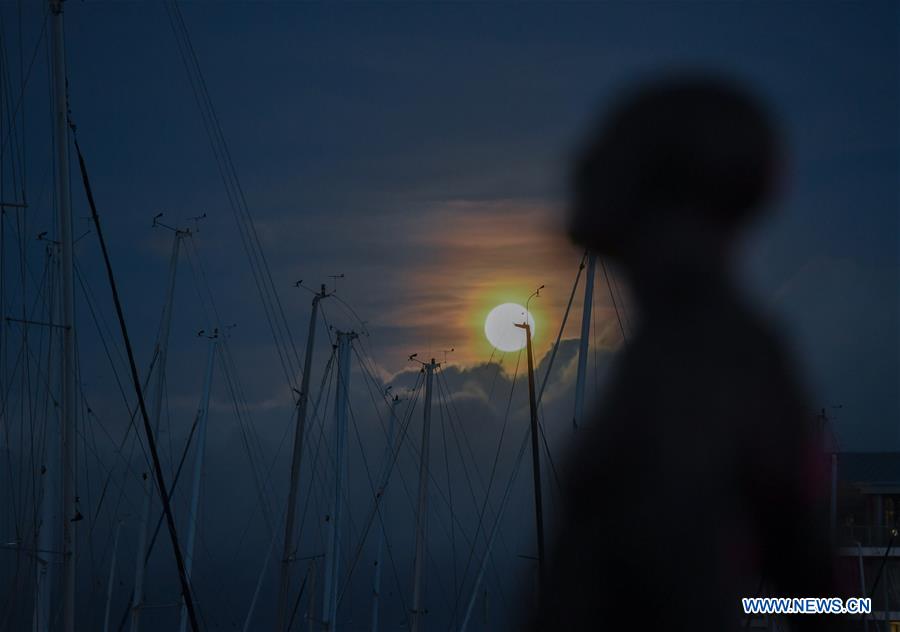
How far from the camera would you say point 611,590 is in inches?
54.2

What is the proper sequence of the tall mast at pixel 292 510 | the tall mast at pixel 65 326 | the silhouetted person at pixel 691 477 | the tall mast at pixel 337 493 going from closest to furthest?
the silhouetted person at pixel 691 477 < the tall mast at pixel 65 326 < the tall mast at pixel 292 510 < the tall mast at pixel 337 493

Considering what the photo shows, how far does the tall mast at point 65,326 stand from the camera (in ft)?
24.3

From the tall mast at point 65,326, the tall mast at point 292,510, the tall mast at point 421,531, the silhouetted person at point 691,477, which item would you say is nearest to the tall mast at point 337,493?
the tall mast at point 421,531

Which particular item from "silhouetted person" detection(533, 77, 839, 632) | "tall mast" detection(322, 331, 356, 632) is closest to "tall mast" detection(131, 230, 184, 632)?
"tall mast" detection(322, 331, 356, 632)

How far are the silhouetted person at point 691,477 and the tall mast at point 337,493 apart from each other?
737 inches

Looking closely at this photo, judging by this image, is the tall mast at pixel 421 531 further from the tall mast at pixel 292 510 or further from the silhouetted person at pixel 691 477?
the silhouetted person at pixel 691 477

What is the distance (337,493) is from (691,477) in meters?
21.4

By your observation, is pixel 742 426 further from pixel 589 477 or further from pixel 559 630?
pixel 559 630

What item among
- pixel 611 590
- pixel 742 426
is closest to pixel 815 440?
pixel 742 426

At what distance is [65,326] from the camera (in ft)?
24.9

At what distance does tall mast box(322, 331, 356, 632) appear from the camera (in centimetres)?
1995

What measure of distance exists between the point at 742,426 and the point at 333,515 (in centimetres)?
2143

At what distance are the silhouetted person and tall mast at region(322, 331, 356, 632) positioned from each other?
1873 centimetres

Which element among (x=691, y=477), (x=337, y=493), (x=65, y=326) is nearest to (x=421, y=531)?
(x=337, y=493)
